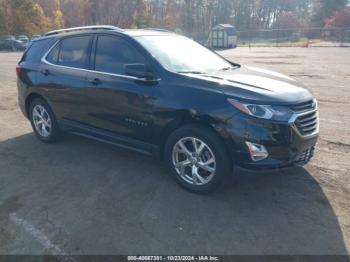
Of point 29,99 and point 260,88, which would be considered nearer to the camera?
point 260,88

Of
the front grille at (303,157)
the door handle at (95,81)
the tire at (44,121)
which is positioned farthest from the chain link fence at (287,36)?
the front grille at (303,157)

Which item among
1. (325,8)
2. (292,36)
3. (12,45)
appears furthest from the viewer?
(325,8)

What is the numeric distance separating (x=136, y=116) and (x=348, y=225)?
2.60m

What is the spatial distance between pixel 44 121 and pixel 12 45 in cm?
3722

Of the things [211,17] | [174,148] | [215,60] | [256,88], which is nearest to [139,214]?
[174,148]

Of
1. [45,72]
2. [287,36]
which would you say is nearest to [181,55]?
[45,72]

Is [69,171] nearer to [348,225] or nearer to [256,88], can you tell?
[256,88]

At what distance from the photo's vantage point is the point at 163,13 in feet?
227

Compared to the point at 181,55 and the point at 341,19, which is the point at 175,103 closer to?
the point at 181,55

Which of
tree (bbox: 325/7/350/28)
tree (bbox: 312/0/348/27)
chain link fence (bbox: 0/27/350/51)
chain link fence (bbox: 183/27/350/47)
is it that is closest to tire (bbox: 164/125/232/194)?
chain link fence (bbox: 0/27/350/51)

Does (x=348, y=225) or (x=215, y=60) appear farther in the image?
(x=215, y=60)

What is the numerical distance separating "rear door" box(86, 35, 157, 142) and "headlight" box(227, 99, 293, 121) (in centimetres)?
114

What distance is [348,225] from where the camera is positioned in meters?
3.23

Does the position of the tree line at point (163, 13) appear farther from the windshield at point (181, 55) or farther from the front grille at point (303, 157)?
the front grille at point (303, 157)
